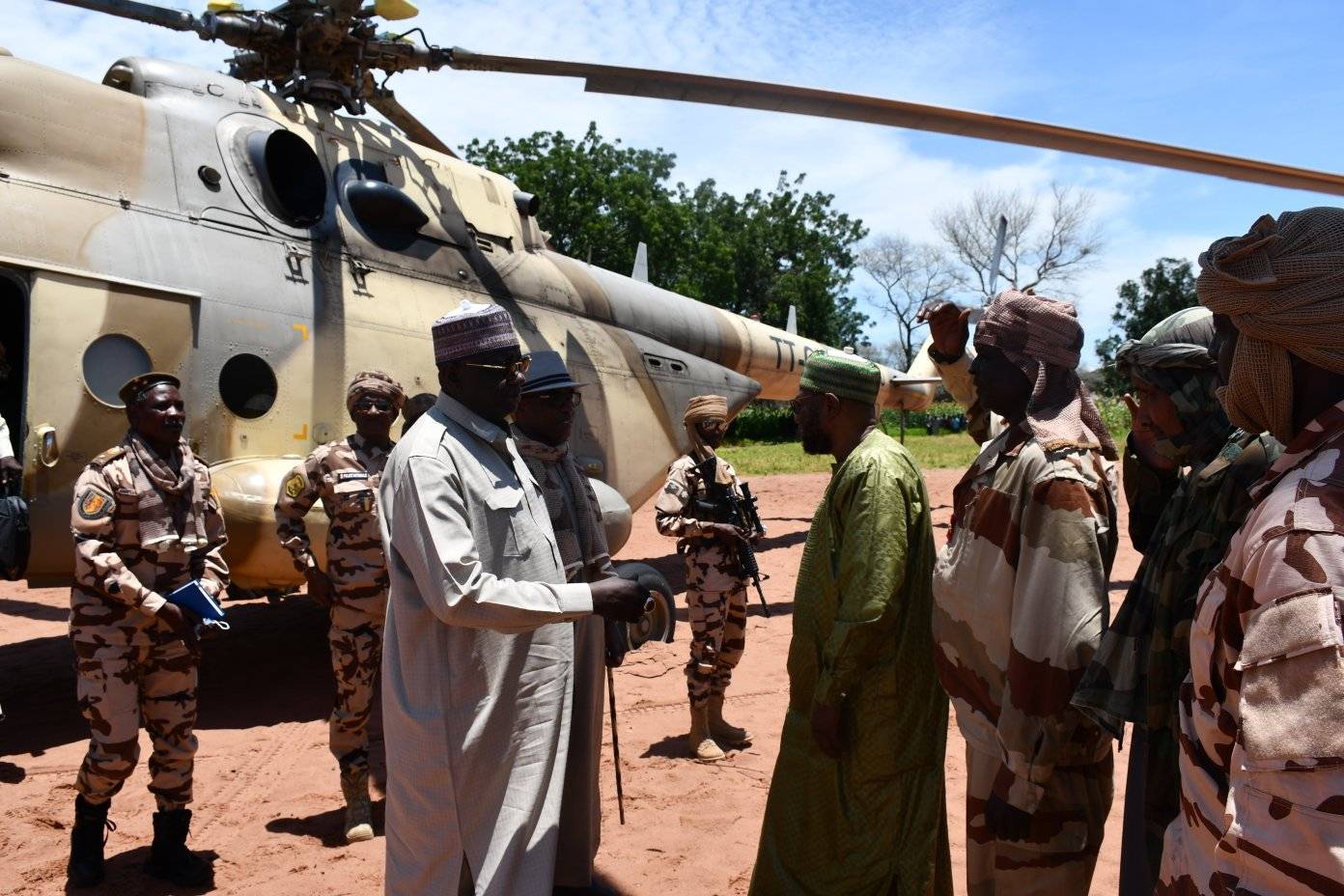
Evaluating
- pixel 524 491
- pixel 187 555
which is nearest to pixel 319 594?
pixel 187 555

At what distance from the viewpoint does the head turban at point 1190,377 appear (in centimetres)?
301

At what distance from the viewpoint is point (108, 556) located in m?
3.78

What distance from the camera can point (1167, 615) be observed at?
2.42m

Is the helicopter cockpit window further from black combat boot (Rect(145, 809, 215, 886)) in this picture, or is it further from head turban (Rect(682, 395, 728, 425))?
black combat boot (Rect(145, 809, 215, 886))

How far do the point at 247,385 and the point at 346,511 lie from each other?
6.19 feet

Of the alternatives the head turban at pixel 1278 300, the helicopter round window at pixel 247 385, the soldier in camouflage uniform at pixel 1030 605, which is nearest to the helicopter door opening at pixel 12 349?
the helicopter round window at pixel 247 385

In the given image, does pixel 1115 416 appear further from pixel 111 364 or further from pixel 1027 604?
pixel 1027 604

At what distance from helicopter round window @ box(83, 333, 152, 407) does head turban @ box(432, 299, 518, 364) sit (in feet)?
11.4

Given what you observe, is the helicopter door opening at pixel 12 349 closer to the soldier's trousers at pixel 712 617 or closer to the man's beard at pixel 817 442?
the soldier's trousers at pixel 712 617

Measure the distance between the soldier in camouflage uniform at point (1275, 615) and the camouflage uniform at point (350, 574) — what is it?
3.71 metres

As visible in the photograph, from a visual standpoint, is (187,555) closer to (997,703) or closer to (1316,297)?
(997,703)

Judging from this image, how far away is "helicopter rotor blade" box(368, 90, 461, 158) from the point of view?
7.95 metres

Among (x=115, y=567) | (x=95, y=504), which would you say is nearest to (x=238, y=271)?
(x=95, y=504)

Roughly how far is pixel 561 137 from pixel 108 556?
3315 centimetres
